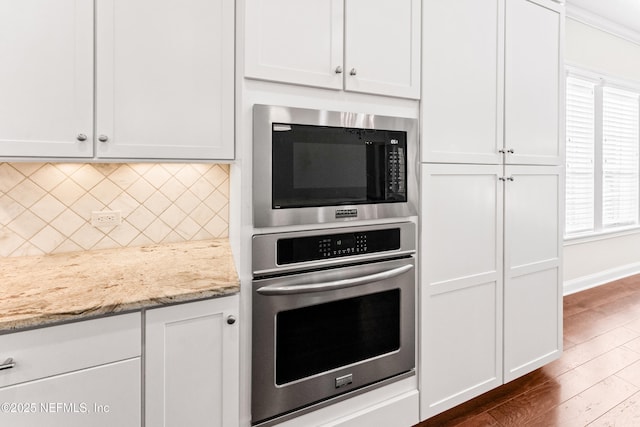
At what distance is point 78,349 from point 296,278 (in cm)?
75

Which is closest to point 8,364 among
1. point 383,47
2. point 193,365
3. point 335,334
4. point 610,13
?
point 193,365

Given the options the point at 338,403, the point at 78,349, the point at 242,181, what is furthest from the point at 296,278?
the point at 78,349

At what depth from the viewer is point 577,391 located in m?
2.20

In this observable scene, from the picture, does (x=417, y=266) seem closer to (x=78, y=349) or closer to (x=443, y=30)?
(x=443, y=30)

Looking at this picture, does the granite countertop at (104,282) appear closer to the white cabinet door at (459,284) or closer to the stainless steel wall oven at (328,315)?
the stainless steel wall oven at (328,315)

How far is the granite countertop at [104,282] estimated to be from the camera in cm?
109

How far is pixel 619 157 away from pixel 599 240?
40.8 inches

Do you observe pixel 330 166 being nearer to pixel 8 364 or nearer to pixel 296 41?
pixel 296 41

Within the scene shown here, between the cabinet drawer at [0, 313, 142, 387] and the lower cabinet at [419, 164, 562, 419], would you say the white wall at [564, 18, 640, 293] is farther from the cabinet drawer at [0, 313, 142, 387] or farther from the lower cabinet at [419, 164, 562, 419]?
the cabinet drawer at [0, 313, 142, 387]

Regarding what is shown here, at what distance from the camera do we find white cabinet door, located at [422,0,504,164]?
5.79 ft

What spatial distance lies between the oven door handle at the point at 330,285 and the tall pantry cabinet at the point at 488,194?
0.67 ft

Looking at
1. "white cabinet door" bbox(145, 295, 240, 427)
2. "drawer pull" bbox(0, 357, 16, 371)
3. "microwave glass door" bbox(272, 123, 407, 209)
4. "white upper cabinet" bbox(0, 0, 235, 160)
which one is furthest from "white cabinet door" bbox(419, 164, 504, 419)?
"drawer pull" bbox(0, 357, 16, 371)

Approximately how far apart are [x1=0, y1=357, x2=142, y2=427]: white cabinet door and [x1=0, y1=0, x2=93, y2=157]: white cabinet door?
0.75m

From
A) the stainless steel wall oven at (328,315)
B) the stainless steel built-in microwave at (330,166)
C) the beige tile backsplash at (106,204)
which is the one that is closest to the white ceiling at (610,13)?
the stainless steel built-in microwave at (330,166)
